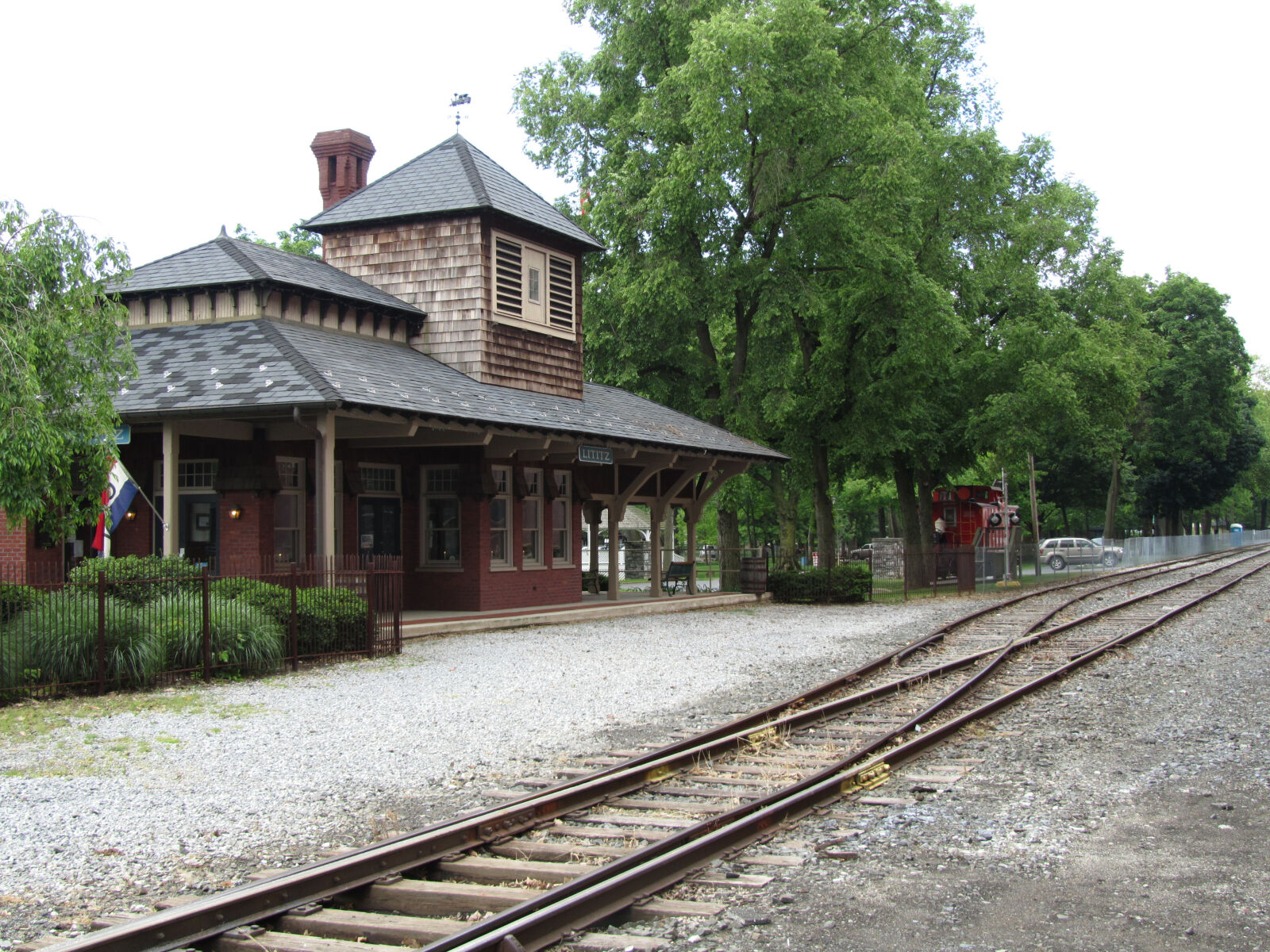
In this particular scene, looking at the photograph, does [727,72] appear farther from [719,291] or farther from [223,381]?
[223,381]

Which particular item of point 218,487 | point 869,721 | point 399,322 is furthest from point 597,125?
point 869,721

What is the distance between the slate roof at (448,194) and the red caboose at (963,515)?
74.8ft

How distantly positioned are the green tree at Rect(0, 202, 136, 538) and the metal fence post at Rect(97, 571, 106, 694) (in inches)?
56.5

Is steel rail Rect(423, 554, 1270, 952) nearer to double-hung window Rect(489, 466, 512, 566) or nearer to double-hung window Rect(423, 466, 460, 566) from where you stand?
double-hung window Rect(423, 466, 460, 566)

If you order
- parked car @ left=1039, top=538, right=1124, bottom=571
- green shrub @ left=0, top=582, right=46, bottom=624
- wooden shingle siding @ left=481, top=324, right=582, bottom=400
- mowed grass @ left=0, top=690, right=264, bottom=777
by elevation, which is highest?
wooden shingle siding @ left=481, top=324, right=582, bottom=400

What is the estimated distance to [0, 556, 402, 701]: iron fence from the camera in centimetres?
1152

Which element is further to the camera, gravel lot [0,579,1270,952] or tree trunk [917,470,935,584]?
tree trunk [917,470,935,584]

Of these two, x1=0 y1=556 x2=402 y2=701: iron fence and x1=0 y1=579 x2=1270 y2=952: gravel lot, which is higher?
x1=0 y1=556 x2=402 y2=701: iron fence

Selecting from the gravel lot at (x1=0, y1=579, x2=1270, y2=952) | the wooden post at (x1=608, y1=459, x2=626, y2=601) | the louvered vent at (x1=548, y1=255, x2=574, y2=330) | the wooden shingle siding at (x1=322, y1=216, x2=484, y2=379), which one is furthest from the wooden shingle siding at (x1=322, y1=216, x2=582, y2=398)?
the gravel lot at (x1=0, y1=579, x2=1270, y2=952)

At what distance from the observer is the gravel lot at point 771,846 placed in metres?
5.32

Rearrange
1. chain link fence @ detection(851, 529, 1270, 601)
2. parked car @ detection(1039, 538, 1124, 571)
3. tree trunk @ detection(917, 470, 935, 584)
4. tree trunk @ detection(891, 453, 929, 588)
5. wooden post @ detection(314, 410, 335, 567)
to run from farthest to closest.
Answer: parked car @ detection(1039, 538, 1124, 571)
tree trunk @ detection(917, 470, 935, 584)
tree trunk @ detection(891, 453, 929, 588)
chain link fence @ detection(851, 529, 1270, 601)
wooden post @ detection(314, 410, 335, 567)

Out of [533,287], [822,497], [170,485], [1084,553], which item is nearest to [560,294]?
[533,287]

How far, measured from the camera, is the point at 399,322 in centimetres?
2177

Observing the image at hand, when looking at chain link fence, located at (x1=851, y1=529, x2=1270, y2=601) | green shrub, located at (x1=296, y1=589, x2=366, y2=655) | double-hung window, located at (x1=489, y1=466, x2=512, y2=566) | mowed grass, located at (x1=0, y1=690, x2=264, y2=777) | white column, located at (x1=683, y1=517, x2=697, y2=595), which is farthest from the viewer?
chain link fence, located at (x1=851, y1=529, x2=1270, y2=601)
